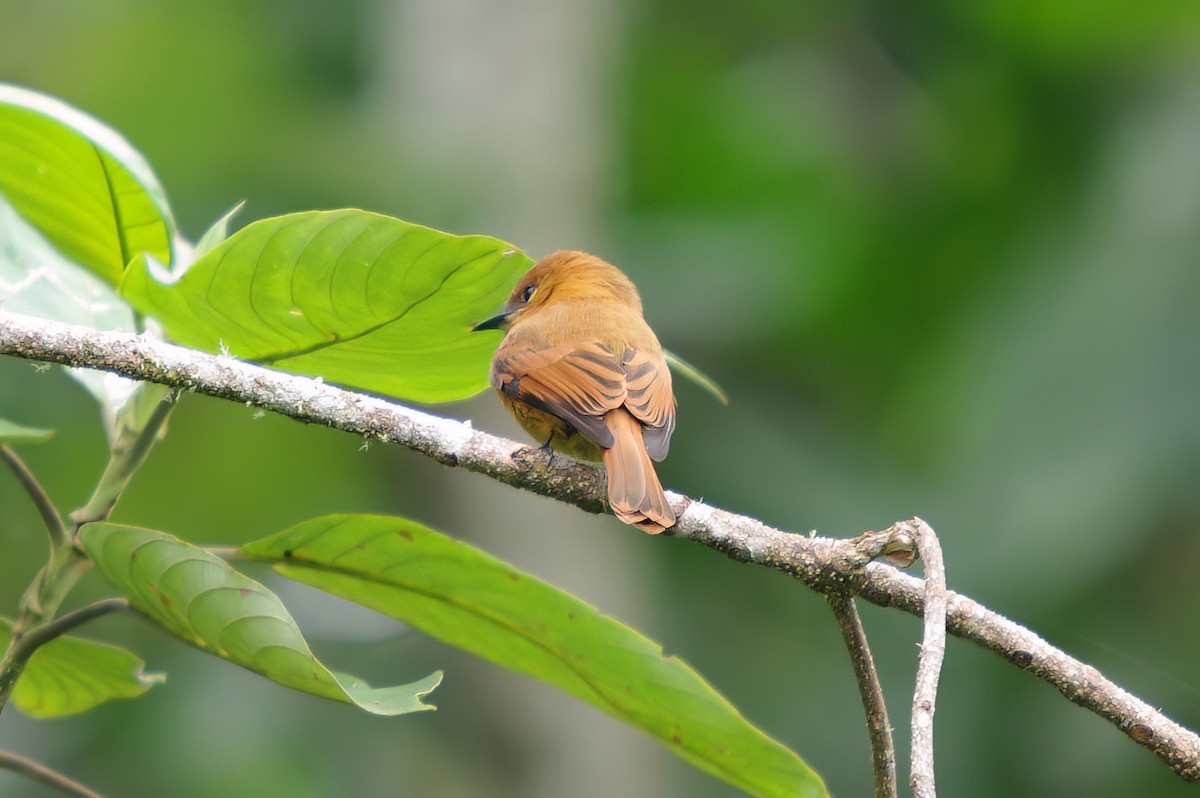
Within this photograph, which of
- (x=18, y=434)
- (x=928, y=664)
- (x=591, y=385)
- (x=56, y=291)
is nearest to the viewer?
(x=928, y=664)

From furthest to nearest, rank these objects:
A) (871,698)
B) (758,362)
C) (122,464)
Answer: (758,362)
(122,464)
(871,698)

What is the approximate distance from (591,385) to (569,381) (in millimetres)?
Result: 50

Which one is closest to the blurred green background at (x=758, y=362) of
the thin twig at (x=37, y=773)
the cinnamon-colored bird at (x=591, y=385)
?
the cinnamon-colored bird at (x=591, y=385)

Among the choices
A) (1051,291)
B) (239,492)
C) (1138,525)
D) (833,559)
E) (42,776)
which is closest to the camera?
(833,559)

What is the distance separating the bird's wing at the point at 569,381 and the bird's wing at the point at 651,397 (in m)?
0.03

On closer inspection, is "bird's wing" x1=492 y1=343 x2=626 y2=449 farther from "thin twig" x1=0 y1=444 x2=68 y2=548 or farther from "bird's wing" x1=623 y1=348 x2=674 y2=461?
"thin twig" x1=0 y1=444 x2=68 y2=548

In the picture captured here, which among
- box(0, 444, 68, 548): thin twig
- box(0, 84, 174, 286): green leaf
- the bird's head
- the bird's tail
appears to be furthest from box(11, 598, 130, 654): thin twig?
the bird's head

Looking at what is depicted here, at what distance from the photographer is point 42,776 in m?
1.86

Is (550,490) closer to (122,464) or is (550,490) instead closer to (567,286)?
(122,464)

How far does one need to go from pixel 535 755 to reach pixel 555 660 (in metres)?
4.01

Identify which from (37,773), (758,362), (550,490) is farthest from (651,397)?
(758,362)

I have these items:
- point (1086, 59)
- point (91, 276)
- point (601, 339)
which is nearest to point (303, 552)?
point (91, 276)

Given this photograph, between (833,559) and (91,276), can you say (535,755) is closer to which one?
(91,276)

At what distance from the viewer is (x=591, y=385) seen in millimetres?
2615
